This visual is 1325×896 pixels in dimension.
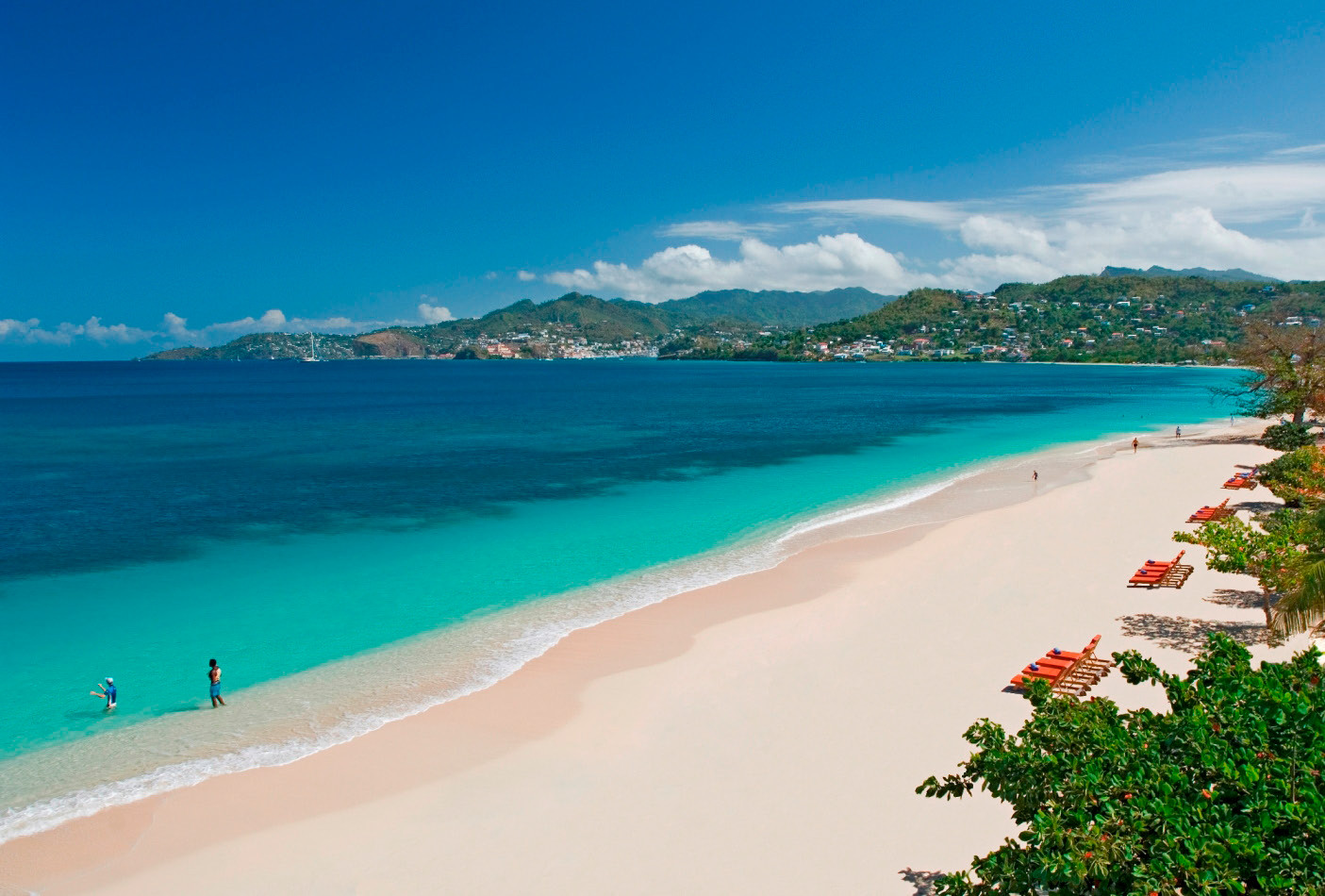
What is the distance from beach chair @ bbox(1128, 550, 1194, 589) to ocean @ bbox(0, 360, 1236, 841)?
450 inches

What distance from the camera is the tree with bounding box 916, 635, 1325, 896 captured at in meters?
6.05

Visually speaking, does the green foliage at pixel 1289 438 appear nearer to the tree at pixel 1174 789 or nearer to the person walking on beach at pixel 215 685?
the tree at pixel 1174 789

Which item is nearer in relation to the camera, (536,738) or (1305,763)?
A: (1305,763)

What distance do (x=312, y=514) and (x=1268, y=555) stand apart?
35.9m

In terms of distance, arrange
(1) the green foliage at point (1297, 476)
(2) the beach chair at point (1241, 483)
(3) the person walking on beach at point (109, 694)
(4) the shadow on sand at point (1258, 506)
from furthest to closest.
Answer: (2) the beach chair at point (1241, 483), (4) the shadow on sand at point (1258, 506), (1) the green foliage at point (1297, 476), (3) the person walking on beach at point (109, 694)

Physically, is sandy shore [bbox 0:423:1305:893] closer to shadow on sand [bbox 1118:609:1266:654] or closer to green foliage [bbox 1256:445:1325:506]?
shadow on sand [bbox 1118:609:1266:654]

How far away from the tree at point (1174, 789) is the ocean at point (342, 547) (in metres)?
13.0

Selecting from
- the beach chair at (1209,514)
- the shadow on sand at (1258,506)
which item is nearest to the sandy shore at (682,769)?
the beach chair at (1209,514)

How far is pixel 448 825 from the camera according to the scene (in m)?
12.4

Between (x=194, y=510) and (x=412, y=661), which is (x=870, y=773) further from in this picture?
(x=194, y=510)

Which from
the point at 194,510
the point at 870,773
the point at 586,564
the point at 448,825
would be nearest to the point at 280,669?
the point at 448,825

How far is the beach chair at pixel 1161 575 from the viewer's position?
2308cm

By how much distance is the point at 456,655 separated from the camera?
20.2 m

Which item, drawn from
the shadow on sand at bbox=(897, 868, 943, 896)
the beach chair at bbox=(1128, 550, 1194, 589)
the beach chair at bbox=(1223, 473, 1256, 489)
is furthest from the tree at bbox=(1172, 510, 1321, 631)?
the beach chair at bbox=(1223, 473, 1256, 489)
